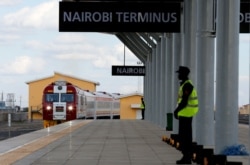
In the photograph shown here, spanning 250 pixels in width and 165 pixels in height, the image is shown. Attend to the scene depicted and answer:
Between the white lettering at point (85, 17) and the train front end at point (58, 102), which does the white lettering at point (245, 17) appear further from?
the train front end at point (58, 102)

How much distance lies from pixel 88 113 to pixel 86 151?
3874 cm

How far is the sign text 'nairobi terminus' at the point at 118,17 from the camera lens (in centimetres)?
1338

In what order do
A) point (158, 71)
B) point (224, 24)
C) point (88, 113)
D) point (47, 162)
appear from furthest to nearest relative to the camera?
point (88, 113)
point (158, 71)
point (47, 162)
point (224, 24)

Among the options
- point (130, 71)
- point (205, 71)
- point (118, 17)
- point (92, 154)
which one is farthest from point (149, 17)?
point (130, 71)

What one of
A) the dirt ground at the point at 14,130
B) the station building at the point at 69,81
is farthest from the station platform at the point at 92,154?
the station building at the point at 69,81

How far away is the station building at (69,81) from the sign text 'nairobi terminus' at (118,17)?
57795mm

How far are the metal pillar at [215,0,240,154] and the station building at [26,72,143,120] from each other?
2356 inches

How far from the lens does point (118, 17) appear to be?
44.1 feet

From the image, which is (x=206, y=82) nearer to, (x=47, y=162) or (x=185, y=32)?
(x=185, y=32)

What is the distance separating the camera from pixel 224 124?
11.8 metres

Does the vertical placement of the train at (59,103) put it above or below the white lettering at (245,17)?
below

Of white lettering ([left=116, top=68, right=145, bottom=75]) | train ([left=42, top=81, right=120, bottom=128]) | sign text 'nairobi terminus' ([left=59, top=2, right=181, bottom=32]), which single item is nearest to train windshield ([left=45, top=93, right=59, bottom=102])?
train ([left=42, top=81, right=120, bottom=128])

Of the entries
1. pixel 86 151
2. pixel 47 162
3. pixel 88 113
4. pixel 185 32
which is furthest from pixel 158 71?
pixel 88 113

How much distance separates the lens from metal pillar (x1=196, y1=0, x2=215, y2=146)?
46.1 feet
